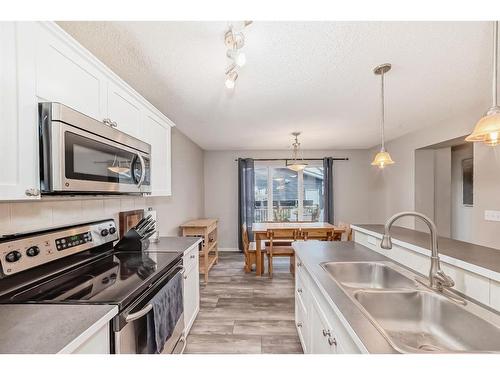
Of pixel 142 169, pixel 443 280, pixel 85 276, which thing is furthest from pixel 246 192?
pixel 443 280

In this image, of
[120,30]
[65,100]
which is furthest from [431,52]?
[65,100]

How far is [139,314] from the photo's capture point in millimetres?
1128

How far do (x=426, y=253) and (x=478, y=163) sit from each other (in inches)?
98.5

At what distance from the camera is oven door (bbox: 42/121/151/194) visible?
1.06 m

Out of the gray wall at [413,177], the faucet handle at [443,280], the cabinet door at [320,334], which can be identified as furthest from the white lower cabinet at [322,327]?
the gray wall at [413,177]

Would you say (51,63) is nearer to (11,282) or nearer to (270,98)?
(11,282)

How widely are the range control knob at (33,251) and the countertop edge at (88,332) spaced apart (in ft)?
2.01

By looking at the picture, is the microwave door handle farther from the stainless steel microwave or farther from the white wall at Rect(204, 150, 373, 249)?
the white wall at Rect(204, 150, 373, 249)

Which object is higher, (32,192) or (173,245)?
(32,192)

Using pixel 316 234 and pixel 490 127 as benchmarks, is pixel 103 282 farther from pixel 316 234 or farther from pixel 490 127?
pixel 316 234

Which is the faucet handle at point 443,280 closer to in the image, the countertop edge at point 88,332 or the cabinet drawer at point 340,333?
the cabinet drawer at point 340,333

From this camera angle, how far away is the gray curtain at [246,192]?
17.8 ft

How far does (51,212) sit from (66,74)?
828 millimetres

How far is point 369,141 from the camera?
4.75 meters
